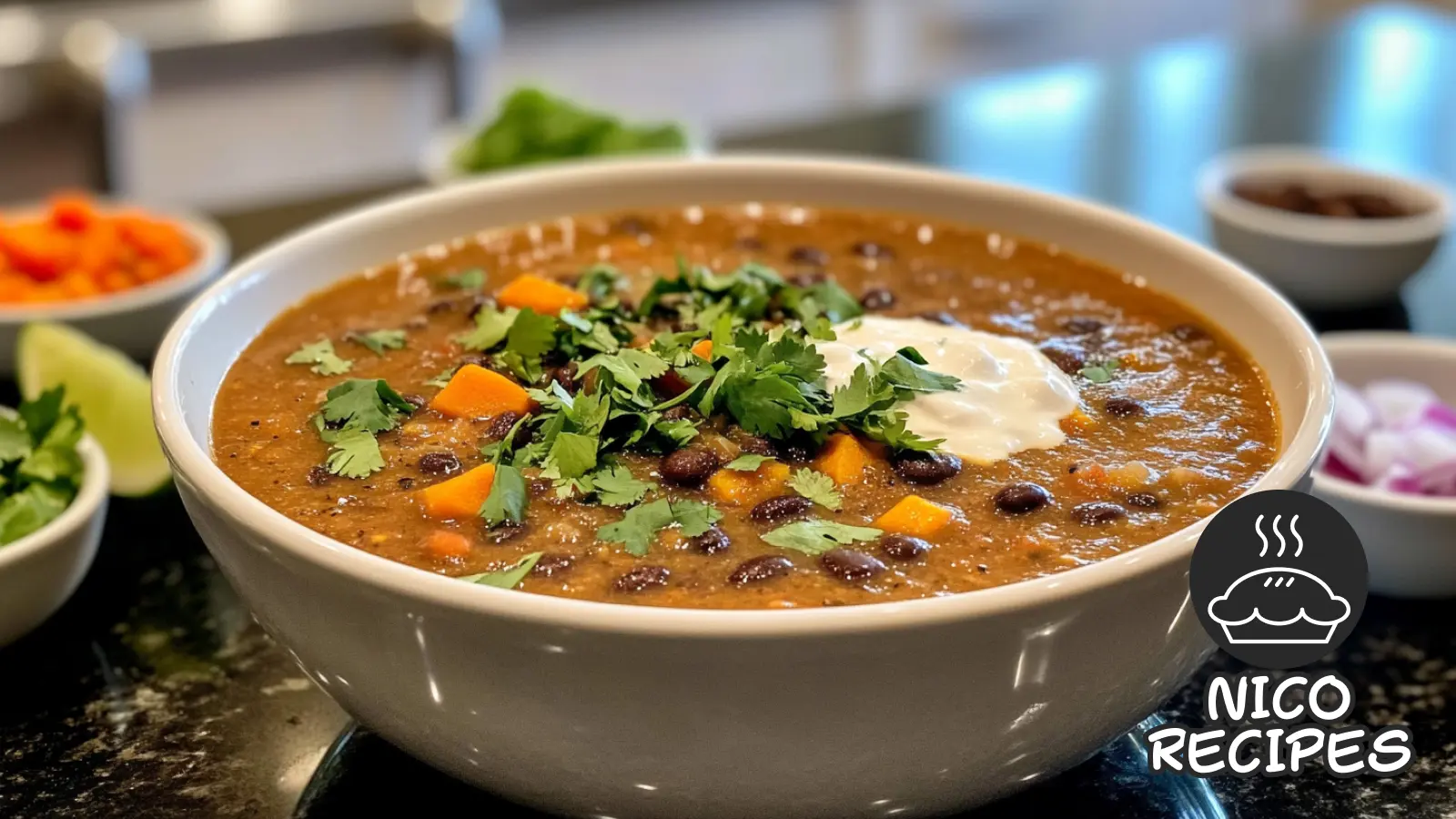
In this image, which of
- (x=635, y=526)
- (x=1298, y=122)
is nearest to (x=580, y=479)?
(x=635, y=526)

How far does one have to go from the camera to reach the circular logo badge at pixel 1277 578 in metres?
1.79

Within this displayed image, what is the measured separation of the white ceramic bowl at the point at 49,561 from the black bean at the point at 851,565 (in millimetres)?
1301

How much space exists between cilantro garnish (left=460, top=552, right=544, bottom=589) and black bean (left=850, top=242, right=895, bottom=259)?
137 cm

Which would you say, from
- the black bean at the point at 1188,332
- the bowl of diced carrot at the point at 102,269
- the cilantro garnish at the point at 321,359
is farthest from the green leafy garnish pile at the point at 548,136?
the black bean at the point at 1188,332

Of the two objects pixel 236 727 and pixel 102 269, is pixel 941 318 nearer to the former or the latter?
pixel 236 727

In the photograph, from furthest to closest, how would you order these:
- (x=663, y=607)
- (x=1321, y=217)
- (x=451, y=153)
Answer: (x=451, y=153) < (x=1321, y=217) < (x=663, y=607)

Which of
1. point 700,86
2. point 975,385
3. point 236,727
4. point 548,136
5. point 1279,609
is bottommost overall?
point 700,86

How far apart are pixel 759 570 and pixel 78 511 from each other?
1.26 m

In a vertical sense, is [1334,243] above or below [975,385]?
below

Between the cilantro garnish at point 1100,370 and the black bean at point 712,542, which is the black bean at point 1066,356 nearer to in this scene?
the cilantro garnish at point 1100,370

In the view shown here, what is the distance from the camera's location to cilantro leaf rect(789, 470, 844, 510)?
2082 millimetres

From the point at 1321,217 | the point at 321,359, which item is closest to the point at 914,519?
the point at 321,359

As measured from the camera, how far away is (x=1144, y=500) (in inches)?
81.9

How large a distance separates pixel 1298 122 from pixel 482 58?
161 inches
